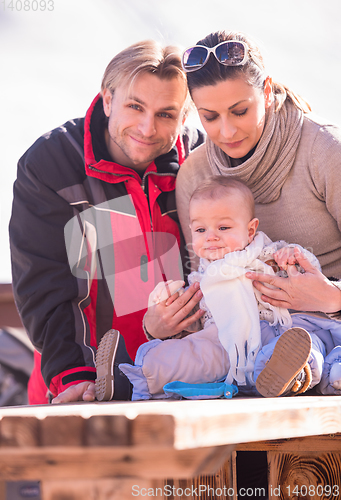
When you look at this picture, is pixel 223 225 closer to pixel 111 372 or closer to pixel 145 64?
pixel 111 372

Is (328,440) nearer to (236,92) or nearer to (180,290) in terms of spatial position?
(180,290)

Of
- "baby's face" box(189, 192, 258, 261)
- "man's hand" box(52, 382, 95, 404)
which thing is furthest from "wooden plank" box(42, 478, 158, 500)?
"baby's face" box(189, 192, 258, 261)

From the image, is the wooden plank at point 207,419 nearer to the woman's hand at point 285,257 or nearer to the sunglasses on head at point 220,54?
the woman's hand at point 285,257

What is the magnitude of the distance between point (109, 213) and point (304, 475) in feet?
4.95

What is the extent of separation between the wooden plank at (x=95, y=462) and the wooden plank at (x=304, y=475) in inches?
26.6

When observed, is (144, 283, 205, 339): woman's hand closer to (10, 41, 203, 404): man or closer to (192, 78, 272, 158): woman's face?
(10, 41, 203, 404): man

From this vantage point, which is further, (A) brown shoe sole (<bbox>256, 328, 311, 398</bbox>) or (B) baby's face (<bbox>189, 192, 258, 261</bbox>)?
(B) baby's face (<bbox>189, 192, 258, 261</bbox>)

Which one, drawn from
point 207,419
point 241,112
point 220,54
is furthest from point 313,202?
point 207,419

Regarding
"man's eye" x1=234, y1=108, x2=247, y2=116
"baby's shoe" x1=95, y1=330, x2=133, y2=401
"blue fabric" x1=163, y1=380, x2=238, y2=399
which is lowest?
"blue fabric" x1=163, y1=380, x2=238, y2=399

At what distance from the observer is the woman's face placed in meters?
2.06

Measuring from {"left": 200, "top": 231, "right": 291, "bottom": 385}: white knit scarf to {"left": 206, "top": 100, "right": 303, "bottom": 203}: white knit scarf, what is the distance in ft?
0.77

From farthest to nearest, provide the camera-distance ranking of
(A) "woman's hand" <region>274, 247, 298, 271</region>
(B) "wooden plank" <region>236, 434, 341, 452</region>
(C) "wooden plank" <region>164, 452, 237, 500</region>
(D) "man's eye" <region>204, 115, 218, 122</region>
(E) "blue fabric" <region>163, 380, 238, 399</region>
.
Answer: (D) "man's eye" <region>204, 115, 218, 122</region> → (A) "woman's hand" <region>274, 247, 298, 271</region> → (E) "blue fabric" <region>163, 380, 238, 399</region> → (B) "wooden plank" <region>236, 434, 341, 452</region> → (C) "wooden plank" <region>164, 452, 237, 500</region>

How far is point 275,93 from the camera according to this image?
7.43ft

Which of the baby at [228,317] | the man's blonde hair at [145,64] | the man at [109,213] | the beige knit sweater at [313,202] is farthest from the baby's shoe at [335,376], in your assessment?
the man's blonde hair at [145,64]
